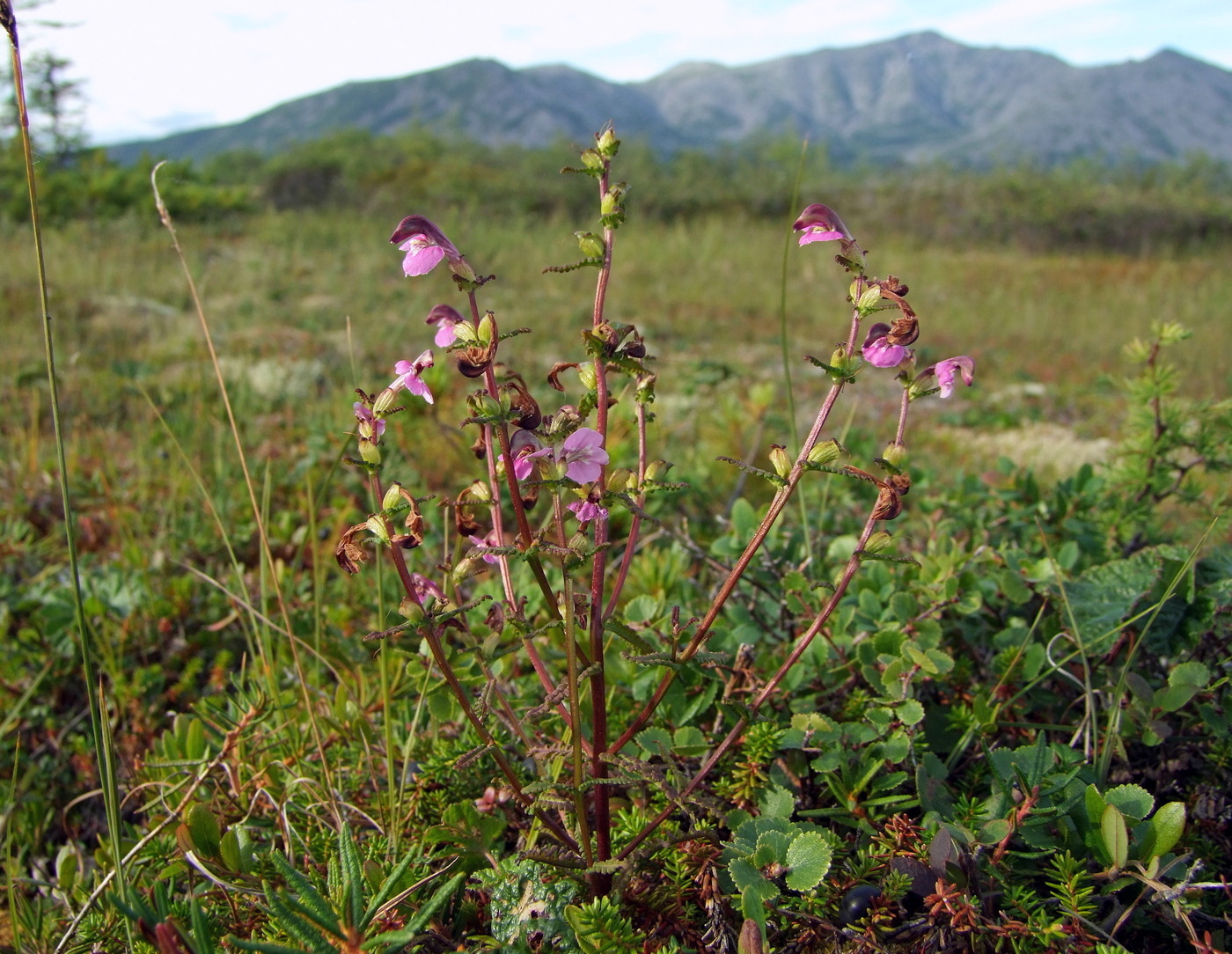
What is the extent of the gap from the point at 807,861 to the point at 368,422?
2.40ft

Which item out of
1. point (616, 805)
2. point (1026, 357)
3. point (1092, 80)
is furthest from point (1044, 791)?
point (1092, 80)

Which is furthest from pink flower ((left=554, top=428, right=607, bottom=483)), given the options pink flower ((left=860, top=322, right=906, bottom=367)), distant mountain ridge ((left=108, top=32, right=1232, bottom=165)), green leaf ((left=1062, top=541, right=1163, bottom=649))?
distant mountain ridge ((left=108, top=32, right=1232, bottom=165))

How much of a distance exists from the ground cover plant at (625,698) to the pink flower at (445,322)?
0.01 m

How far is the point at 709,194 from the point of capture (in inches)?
671

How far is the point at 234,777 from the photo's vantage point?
134 centimetres

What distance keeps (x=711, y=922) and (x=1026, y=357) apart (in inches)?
295

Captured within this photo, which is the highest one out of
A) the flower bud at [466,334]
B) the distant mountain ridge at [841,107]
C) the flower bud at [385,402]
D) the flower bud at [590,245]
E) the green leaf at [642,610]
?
the distant mountain ridge at [841,107]

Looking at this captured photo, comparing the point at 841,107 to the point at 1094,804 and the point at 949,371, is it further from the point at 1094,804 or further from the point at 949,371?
the point at 1094,804

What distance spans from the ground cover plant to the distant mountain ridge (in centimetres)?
150

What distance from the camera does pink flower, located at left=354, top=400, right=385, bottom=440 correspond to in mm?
889

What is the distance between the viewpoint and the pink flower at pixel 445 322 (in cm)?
90

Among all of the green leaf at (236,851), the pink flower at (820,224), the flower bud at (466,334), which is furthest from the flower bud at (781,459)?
the green leaf at (236,851)

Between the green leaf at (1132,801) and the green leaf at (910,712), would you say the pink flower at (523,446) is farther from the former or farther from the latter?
the green leaf at (1132,801)

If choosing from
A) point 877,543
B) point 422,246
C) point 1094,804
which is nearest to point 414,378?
point 422,246
